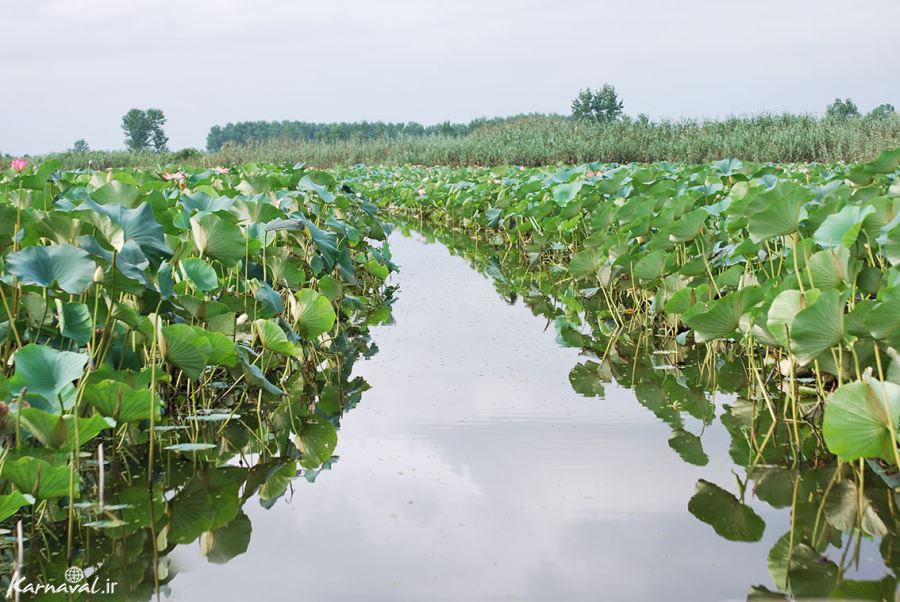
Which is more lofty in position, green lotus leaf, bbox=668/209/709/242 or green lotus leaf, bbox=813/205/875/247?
green lotus leaf, bbox=813/205/875/247

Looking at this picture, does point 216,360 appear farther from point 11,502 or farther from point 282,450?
point 11,502

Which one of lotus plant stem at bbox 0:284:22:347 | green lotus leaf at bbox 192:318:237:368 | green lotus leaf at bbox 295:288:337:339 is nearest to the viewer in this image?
lotus plant stem at bbox 0:284:22:347

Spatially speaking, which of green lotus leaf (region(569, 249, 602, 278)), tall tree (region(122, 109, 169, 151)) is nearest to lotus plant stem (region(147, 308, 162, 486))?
green lotus leaf (region(569, 249, 602, 278))

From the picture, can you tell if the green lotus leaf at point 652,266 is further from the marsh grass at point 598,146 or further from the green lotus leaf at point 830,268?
the marsh grass at point 598,146

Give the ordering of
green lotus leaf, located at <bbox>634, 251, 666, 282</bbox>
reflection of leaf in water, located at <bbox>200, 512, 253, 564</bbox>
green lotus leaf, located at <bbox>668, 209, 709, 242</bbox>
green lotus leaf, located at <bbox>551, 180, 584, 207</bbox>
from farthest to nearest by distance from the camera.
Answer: green lotus leaf, located at <bbox>551, 180, 584, 207</bbox> → green lotus leaf, located at <bbox>634, 251, 666, 282</bbox> → green lotus leaf, located at <bbox>668, 209, 709, 242</bbox> → reflection of leaf in water, located at <bbox>200, 512, 253, 564</bbox>

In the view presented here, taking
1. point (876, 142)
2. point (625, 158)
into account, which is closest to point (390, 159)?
point (625, 158)

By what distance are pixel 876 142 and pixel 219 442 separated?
51.0 ft

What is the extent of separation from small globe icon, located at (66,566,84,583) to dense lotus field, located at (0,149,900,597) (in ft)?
0.12

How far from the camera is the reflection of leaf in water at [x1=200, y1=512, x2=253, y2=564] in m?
2.07

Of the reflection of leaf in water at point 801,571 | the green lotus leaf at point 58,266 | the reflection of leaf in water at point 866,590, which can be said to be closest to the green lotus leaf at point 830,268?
the reflection of leaf in water at point 801,571

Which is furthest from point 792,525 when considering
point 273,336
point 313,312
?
point 313,312

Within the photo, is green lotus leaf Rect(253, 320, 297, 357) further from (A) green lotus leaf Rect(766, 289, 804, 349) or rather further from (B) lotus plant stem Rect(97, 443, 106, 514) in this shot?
(A) green lotus leaf Rect(766, 289, 804, 349)

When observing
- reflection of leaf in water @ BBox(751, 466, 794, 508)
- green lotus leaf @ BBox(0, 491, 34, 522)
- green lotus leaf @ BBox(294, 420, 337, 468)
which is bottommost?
green lotus leaf @ BBox(294, 420, 337, 468)

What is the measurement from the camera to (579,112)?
131 ft
